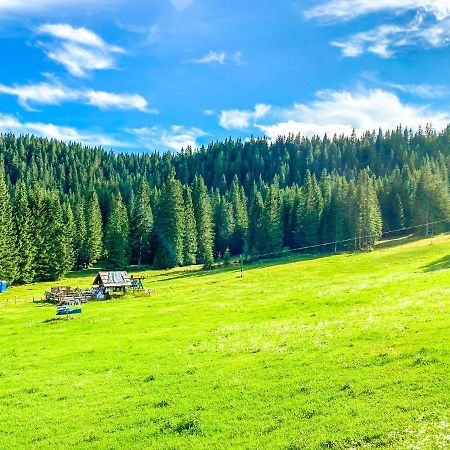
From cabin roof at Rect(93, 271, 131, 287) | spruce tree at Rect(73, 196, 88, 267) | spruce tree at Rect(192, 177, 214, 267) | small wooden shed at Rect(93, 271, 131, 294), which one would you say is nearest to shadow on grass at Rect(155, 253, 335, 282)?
cabin roof at Rect(93, 271, 131, 287)

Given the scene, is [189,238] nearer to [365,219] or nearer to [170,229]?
[170,229]

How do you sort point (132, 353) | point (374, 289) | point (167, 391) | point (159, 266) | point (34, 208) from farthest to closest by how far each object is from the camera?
point (159, 266)
point (34, 208)
point (374, 289)
point (132, 353)
point (167, 391)

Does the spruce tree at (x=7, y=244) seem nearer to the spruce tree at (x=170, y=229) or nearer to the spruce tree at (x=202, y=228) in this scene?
the spruce tree at (x=170, y=229)

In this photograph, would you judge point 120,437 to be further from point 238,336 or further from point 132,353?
point 238,336

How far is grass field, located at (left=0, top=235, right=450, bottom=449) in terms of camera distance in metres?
17.9

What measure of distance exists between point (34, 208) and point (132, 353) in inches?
3315

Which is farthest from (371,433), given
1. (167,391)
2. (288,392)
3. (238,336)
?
(238,336)

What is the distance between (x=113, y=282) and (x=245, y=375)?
190 feet

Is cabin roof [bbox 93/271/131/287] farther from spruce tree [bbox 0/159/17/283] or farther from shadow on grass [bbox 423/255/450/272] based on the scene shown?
shadow on grass [bbox 423/255/450/272]

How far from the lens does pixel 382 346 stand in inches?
1027

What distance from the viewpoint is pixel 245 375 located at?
2547 centimetres

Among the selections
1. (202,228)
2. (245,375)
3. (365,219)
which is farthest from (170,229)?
(245,375)

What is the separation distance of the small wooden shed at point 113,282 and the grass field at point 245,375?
26513mm

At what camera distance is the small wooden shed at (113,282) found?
77.9 metres
